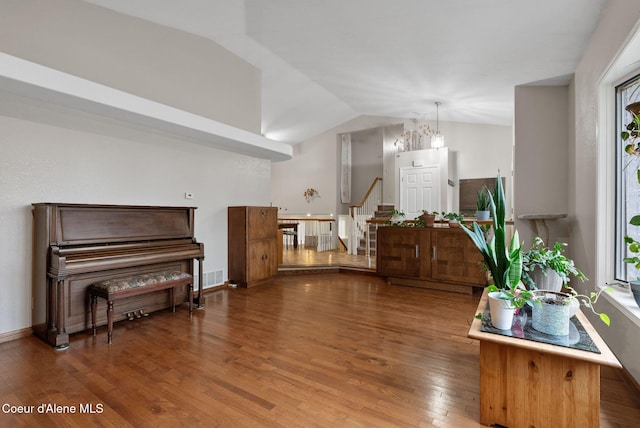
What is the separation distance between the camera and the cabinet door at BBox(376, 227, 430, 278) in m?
4.62

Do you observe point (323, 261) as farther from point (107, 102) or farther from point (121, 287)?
point (107, 102)

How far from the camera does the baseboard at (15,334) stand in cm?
269

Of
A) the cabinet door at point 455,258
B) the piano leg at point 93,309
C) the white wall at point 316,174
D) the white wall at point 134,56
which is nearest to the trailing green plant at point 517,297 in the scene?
the cabinet door at point 455,258

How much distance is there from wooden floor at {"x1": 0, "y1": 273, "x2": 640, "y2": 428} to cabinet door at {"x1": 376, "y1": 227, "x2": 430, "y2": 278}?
4.00 ft

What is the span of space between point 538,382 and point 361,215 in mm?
6285

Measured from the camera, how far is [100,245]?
9.90 feet

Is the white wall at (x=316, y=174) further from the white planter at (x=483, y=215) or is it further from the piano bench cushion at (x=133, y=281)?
the piano bench cushion at (x=133, y=281)

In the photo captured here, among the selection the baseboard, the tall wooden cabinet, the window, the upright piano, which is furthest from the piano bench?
the window

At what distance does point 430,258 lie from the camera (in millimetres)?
4559

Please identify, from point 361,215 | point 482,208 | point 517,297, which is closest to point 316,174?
point 361,215

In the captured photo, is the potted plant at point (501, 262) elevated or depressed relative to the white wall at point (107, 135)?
depressed

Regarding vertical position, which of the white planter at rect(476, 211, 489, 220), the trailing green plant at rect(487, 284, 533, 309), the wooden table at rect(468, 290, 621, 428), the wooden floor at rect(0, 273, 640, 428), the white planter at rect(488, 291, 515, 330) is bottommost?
the wooden floor at rect(0, 273, 640, 428)

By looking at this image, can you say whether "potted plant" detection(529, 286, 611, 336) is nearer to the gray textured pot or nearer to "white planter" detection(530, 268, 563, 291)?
the gray textured pot

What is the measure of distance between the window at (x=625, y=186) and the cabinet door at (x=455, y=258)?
174cm
